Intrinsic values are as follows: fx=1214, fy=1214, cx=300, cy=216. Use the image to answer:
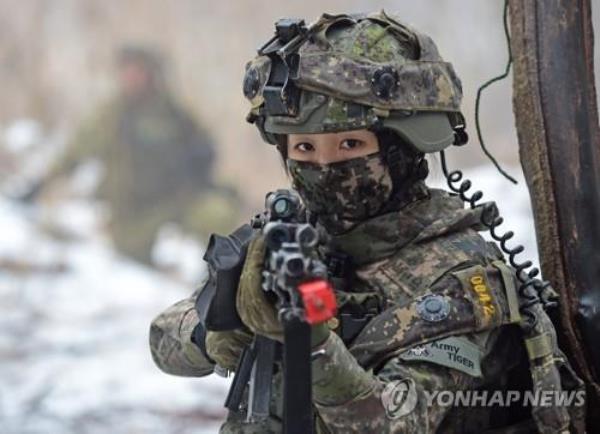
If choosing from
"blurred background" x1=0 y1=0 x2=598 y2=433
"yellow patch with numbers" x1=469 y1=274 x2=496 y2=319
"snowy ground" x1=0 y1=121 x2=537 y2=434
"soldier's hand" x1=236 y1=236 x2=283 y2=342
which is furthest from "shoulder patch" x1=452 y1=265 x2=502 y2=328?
"blurred background" x1=0 y1=0 x2=598 y2=433

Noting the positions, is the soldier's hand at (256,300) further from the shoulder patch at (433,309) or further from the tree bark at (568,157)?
the tree bark at (568,157)

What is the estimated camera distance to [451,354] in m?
2.56

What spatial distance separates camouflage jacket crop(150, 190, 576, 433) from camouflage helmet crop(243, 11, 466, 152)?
0.74 ft

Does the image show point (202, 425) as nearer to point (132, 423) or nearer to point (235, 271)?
point (132, 423)

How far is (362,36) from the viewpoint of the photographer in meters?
2.81

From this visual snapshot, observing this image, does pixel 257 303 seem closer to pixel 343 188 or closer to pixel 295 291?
pixel 295 291

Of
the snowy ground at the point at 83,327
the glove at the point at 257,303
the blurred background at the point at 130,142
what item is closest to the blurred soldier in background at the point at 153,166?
the blurred background at the point at 130,142

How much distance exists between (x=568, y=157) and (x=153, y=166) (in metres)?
8.83

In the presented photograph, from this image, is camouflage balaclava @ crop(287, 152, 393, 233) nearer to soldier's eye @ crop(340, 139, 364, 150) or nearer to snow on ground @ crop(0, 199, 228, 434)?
soldier's eye @ crop(340, 139, 364, 150)

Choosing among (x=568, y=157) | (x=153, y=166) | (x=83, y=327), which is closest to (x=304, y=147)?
(x=568, y=157)

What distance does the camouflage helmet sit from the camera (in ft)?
8.91

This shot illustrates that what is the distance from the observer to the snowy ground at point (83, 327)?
23.8 feet

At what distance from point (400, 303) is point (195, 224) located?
897 cm

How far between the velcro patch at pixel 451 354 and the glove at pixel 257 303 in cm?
36
